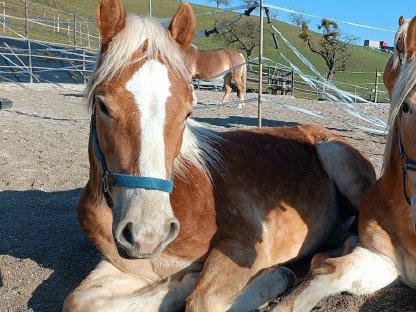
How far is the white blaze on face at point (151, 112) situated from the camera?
2.15m

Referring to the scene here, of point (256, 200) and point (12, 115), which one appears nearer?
point (256, 200)

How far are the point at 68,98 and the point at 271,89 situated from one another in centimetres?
1195

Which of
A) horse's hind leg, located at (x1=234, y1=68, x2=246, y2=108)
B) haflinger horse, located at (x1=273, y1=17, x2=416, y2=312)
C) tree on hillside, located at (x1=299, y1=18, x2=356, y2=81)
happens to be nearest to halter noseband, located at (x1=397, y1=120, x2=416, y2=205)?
haflinger horse, located at (x1=273, y1=17, x2=416, y2=312)

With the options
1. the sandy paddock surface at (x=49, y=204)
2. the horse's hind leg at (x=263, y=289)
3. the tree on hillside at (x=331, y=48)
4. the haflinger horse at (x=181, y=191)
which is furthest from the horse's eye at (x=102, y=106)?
the tree on hillside at (x=331, y=48)

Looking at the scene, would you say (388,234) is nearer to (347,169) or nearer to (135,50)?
(347,169)

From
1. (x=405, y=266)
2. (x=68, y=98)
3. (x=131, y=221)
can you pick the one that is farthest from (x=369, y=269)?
(x=68, y=98)

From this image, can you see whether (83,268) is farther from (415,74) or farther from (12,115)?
(12,115)

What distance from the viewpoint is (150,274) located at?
2.84m

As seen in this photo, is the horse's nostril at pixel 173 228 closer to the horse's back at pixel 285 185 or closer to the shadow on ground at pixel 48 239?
the horse's back at pixel 285 185

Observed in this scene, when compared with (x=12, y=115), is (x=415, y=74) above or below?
above

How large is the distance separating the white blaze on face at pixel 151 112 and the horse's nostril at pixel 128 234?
0.23m

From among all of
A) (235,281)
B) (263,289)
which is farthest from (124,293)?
(263,289)

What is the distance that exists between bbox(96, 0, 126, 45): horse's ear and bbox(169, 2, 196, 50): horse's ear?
0.26 m

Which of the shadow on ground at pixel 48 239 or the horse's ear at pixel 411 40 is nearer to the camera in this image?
the horse's ear at pixel 411 40
